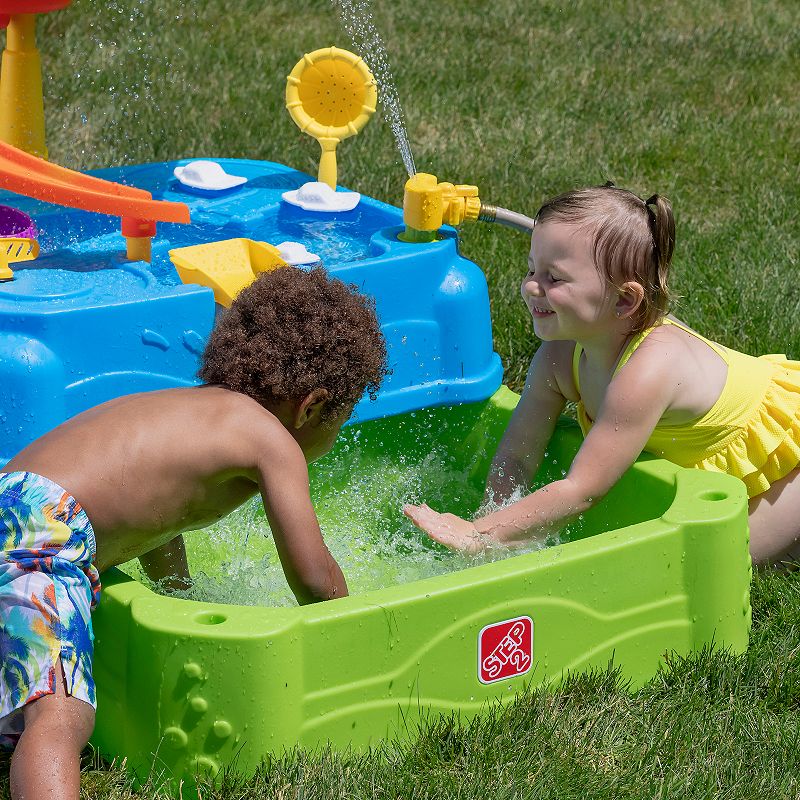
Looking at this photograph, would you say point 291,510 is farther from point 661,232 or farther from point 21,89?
point 21,89

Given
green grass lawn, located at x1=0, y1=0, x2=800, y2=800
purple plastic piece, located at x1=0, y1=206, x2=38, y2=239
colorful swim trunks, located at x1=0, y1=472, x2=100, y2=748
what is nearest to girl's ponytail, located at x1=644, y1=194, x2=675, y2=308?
green grass lawn, located at x1=0, y1=0, x2=800, y2=800

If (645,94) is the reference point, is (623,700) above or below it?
below

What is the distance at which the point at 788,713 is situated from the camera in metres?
1.99

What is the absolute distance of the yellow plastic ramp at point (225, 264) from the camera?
2334 millimetres

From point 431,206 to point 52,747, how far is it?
1399mm

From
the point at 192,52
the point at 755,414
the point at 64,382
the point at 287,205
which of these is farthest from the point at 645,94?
the point at 64,382

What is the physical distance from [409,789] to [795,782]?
549mm

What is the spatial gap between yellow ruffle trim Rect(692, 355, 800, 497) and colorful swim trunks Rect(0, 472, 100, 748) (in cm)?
114

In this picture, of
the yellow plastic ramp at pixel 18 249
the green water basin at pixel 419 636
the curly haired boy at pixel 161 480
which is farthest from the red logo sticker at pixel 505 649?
the yellow plastic ramp at pixel 18 249

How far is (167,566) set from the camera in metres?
2.14

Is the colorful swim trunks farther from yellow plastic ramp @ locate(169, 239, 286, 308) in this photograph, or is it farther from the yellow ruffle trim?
the yellow ruffle trim

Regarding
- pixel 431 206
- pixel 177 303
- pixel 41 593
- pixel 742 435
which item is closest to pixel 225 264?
pixel 177 303

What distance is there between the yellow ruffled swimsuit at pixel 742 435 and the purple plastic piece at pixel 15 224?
51.6 inches

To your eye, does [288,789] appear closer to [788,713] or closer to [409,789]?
[409,789]
